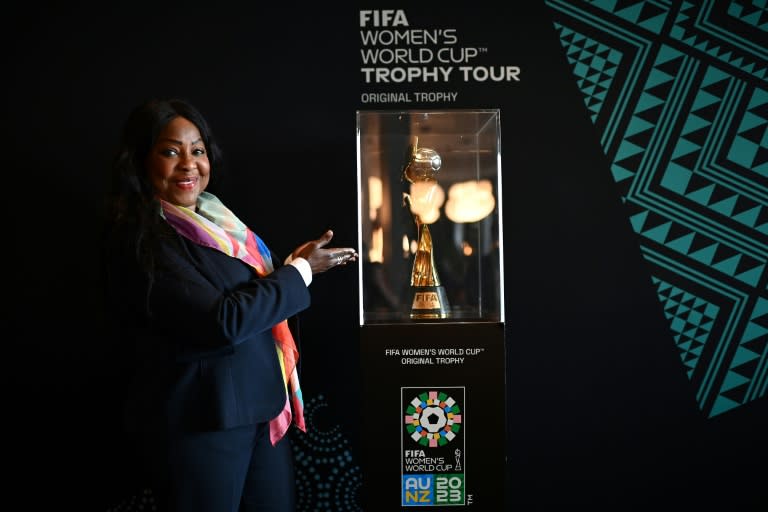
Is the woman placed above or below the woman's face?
below

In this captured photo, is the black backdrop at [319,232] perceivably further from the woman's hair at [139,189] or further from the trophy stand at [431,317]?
the woman's hair at [139,189]

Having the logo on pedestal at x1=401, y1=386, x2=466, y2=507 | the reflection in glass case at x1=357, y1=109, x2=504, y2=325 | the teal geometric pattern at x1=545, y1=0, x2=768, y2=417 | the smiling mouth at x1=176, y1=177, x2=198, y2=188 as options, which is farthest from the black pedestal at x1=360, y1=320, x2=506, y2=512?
the teal geometric pattern at x1=545, y1=0, x2=768, y2=417

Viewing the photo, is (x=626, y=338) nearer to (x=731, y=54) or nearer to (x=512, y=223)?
(x=512, y=223)

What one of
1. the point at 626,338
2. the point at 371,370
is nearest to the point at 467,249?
the point at 371,370

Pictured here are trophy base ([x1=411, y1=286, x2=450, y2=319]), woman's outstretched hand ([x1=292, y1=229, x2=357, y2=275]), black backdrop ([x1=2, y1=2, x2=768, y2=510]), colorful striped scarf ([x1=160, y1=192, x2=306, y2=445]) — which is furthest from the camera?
black backdrop ([x1=2, y1=2, x2=768, y2=510])

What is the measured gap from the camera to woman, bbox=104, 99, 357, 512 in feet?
4.86

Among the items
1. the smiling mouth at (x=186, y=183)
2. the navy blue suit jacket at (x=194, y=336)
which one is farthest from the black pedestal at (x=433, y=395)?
the smiling mouth at (x=186, y=183)

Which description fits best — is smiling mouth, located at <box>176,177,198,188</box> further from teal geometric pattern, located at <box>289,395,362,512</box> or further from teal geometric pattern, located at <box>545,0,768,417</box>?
teal geometric pattern, located at <box>545,0,768,417</box>

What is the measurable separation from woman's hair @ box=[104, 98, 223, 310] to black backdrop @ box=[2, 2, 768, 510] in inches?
23.6

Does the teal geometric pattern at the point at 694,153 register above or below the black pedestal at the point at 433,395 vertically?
above

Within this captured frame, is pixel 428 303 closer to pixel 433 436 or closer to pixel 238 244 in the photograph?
pixel 433 436

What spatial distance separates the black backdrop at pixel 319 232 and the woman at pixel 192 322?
59 cm

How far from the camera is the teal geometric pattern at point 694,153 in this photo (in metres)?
2.31

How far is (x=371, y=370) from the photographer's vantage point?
1.84m
